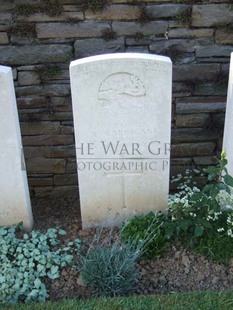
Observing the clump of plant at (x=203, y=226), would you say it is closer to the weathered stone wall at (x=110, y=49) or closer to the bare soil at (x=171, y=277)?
the bare soil at (x=171, y=277)

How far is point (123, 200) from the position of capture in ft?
10.6

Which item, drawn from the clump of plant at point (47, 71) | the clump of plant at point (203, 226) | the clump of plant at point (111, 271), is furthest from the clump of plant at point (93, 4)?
the clump of plant at point (111, 271)

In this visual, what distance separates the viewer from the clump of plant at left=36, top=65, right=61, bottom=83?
11.5ft

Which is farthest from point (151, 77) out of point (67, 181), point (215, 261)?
point (67, 181)

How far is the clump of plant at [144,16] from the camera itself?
3.33 meters

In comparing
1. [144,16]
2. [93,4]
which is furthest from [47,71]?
[144,16]

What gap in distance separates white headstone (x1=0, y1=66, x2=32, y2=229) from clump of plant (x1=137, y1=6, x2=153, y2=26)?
114 cm

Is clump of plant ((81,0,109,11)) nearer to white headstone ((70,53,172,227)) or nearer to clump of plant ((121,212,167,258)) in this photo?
white headstone ((70,53,172,227))

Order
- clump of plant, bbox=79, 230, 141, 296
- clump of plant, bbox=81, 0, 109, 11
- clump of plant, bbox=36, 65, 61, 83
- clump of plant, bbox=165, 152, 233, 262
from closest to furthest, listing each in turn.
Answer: clump of plant, bbox=79, 230, 141, 296 < clump of plant, bbox=165, 152, 233, 262 < clump of plant, bbox=81, 0, 109, 11 < clump of plant, bbox=36, 65, 61, 83

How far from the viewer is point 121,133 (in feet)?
9.68

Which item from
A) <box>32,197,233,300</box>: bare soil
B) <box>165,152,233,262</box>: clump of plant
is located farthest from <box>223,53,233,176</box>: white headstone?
<box>32,197,233,300</box>: bare soil

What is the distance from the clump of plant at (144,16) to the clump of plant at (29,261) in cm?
164

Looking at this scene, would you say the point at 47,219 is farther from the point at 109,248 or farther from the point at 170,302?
the point at 170,302

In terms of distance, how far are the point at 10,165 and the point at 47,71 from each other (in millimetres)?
896
